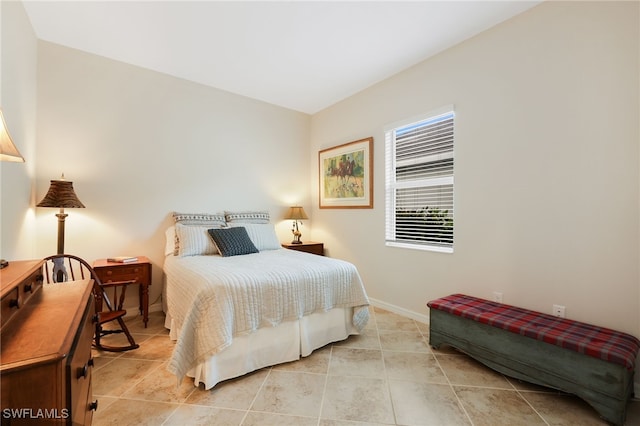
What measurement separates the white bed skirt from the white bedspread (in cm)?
8

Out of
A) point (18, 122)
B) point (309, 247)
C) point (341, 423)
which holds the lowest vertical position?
point (341, 423)

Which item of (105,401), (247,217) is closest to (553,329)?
(105,401)

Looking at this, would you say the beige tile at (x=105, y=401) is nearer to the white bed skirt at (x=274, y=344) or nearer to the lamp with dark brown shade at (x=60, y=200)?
the white bed skirt at (x=274, y=344)

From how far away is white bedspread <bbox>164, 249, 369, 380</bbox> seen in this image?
1.82m

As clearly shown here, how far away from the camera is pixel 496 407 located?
5.62ft

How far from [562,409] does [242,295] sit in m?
2.11

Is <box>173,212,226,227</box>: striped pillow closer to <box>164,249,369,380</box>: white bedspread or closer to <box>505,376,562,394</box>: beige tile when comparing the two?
<box>164,249,369,380</box>: white bedspread

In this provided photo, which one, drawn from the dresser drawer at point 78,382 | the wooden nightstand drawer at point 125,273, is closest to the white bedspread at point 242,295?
the wooden nightstand drawer at point 125,273

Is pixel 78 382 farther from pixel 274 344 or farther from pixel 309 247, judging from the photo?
pixel 309 247

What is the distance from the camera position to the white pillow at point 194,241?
298 cm

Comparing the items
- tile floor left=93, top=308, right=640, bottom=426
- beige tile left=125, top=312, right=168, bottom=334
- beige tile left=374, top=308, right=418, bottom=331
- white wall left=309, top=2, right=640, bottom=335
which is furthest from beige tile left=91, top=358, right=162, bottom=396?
white wall left=309, top=2, right=640, bottom=335

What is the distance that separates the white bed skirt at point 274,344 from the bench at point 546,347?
0.87m

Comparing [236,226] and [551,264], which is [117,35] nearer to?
[236,226]

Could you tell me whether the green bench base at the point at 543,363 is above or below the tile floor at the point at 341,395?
above
